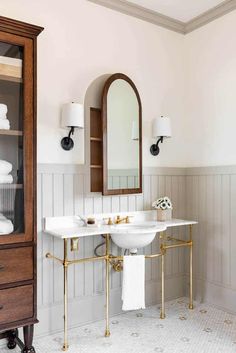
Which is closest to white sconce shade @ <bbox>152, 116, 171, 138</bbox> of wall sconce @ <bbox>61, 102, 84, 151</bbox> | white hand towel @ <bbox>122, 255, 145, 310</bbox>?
wall sconce @ <bbox>61, 102, 84, 151</bbox>

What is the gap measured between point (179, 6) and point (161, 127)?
1.03 meters

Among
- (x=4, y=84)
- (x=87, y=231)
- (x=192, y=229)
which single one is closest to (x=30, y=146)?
(x=4, y=84)

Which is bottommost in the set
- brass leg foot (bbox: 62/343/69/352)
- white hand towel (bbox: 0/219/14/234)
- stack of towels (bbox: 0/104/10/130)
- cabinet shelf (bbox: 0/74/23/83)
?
brass leg foot (bbox: 62/343/69/352)

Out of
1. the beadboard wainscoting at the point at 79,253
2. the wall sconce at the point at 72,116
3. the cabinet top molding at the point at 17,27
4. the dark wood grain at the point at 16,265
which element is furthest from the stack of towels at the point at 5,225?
the cabinet top molding at the point at 17,27

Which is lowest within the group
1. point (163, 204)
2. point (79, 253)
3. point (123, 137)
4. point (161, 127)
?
point (79, 253)

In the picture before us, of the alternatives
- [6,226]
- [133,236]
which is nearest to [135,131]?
[133,236]

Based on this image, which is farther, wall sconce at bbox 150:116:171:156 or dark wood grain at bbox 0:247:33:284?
wall sconce at bbox 150:116:171:156

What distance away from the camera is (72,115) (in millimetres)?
2406

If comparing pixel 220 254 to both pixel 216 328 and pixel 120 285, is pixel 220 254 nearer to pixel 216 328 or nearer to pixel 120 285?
pixel 216 328

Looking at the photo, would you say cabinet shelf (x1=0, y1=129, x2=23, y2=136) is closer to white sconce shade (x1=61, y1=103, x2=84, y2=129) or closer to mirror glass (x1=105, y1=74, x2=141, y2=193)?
white sconce shade (x1=61, y1=103, x2=84, y2=129)

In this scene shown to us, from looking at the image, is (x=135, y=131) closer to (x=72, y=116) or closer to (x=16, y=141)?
(x=72, y=116)

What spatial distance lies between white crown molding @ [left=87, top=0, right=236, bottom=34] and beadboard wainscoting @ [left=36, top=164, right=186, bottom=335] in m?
1.33

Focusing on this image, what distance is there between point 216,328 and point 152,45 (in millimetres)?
2393

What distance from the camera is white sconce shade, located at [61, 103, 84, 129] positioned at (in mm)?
2404
